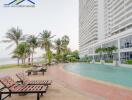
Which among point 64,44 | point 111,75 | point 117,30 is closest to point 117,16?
point 117,30

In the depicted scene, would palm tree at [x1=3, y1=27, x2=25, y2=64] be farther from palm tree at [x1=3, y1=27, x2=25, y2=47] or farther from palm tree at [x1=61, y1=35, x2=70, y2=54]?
palm tree at [x1=61, y1=35, x2=70, y2=54]

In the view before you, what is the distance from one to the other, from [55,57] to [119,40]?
89.4 feet

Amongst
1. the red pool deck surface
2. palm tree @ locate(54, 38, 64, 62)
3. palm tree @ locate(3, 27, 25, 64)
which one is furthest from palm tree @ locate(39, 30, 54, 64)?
the red pool deck surface

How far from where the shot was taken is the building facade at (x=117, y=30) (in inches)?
1341

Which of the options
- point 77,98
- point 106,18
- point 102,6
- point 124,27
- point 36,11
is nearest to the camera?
point 77,98

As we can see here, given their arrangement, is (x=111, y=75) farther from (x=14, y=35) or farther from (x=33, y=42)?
(x=14, y=35)

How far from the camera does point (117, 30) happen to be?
71875mm

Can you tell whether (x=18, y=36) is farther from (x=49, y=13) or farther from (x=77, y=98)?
(x=77, y=98)

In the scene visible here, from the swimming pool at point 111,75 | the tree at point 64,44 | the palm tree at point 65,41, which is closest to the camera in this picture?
the swimming pool at point 111,75

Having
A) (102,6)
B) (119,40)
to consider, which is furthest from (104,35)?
(119,40)

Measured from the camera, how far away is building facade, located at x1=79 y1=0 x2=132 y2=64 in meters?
34.1

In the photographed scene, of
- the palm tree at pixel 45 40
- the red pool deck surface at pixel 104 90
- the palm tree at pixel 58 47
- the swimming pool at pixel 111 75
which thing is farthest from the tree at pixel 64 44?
the red pool deck surface at pixel 104 90

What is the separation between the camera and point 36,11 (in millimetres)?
23688

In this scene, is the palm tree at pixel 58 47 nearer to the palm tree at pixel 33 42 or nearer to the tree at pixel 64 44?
the tree at pixel 64 44
